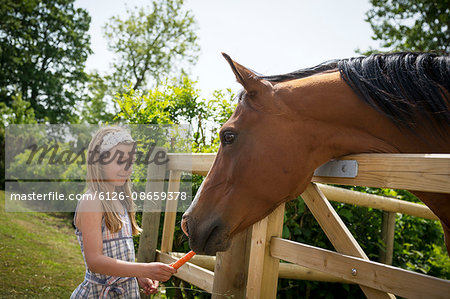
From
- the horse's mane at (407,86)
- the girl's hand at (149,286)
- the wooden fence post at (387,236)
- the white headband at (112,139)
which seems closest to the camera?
the horse's mane at (407,86)

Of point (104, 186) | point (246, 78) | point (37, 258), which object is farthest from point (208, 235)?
point (37, 258)

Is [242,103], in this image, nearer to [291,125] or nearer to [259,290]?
[291,125]

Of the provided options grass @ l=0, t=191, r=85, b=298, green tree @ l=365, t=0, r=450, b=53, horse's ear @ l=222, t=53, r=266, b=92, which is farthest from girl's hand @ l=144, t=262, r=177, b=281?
green tree @ l=365, t=0, r=450, b=53

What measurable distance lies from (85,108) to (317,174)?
3329 cm

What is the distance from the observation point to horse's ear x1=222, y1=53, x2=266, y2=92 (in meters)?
1.59

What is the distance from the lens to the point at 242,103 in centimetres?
169

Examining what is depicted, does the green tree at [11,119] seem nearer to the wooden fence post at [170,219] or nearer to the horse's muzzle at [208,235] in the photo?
the wooden fence post at [170,219]

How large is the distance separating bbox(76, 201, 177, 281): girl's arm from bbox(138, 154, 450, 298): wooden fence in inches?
20.4

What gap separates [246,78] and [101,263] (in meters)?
1.27

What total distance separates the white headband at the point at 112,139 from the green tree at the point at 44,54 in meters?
30.4

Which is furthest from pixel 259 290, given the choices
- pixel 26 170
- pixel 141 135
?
pixel 26 170

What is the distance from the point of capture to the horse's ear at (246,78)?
5.23ft

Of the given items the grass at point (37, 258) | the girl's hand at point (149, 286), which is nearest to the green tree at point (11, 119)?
the grass at point (37, 258)

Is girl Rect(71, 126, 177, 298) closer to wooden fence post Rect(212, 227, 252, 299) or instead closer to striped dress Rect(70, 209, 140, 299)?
→ striped dress Rect(70, 209, 140, 299)
